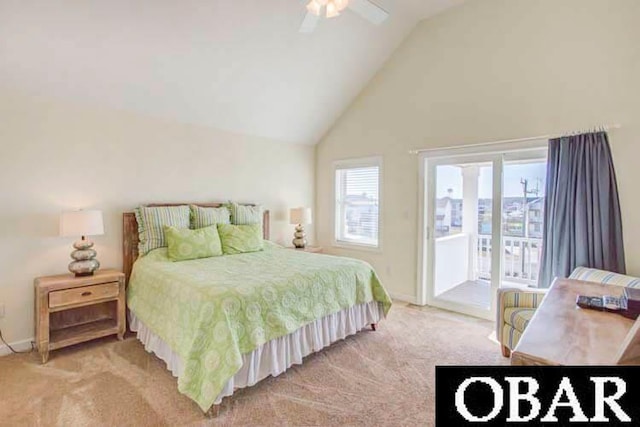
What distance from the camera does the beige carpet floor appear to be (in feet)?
6.84

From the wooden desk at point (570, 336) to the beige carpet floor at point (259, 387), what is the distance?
108 cm

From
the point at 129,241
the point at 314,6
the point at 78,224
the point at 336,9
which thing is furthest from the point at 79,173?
the point at 336,9

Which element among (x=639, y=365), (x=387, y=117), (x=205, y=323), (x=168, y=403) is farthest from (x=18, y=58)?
(x=639, y=365)

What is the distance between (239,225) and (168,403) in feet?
7.14

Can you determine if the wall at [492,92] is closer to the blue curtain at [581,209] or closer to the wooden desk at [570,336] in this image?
the blue curtain at [581,209]

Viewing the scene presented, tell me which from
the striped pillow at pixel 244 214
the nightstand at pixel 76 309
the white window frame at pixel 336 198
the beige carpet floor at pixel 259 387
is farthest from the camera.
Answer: the white window frame at pixel 336 198

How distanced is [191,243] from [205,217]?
52cm

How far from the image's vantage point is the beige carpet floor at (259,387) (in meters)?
2.08

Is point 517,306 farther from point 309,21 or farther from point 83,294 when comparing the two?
point 83,294

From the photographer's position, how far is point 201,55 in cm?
328

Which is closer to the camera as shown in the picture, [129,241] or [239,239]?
[129,241]

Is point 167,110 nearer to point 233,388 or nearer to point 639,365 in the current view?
point 233,388

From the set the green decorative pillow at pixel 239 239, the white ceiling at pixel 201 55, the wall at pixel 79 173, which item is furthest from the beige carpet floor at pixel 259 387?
the white ceiling at pixel 201 55

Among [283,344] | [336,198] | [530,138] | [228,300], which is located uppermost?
[530,138]
